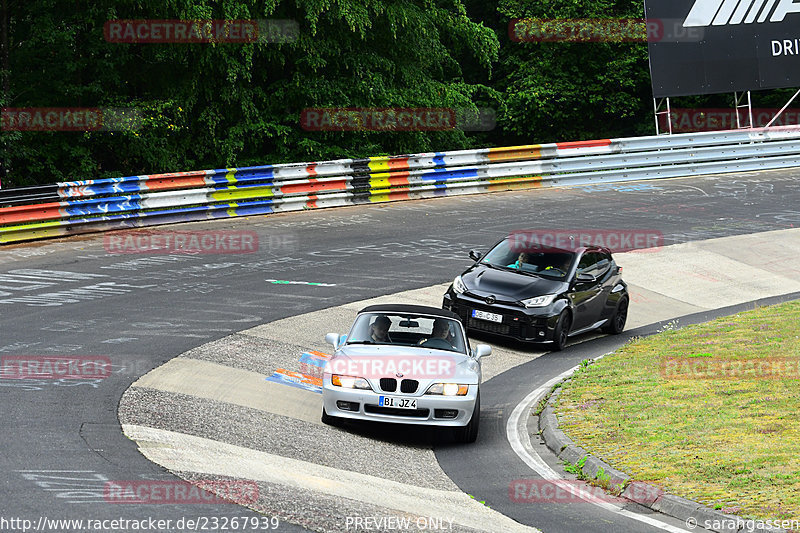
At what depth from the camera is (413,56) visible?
97.4ft

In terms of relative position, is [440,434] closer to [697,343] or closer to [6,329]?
[697,343]

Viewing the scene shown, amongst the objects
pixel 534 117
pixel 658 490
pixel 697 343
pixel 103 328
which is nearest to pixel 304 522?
pixel 658 490

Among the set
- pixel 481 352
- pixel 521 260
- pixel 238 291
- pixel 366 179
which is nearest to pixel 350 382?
pixel 481 352

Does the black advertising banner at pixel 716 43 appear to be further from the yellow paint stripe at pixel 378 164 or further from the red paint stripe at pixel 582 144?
the yellow paint stripe at pixel 378 164

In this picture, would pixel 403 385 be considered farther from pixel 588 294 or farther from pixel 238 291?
pixel 238 291

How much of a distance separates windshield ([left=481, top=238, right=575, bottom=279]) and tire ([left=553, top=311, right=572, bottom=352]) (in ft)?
2.28

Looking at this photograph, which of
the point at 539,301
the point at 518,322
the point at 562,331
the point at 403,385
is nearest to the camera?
the point at 403,385

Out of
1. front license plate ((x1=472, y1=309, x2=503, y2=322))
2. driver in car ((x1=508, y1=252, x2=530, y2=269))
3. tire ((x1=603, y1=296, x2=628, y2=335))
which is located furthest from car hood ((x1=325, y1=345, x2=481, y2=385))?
tire ((x1=603, y1=296, x2=628, y2=335))

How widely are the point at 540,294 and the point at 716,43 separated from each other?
20158 millimetres

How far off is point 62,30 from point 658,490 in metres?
20.2

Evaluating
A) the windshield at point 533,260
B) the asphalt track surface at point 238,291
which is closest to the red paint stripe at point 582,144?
the asphalt track surface at point 238,291

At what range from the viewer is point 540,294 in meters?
15.5

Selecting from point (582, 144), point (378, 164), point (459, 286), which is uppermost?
point (378, 164)

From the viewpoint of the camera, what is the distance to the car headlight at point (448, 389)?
432 inches
